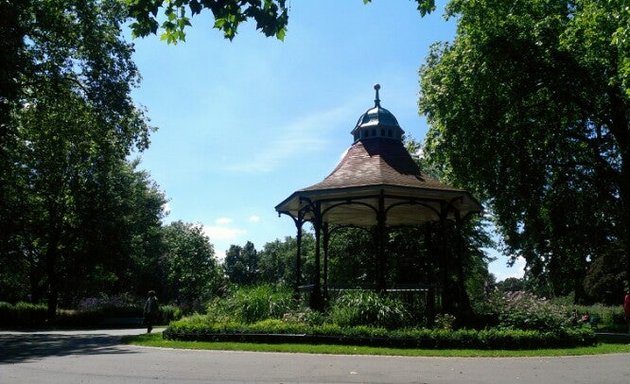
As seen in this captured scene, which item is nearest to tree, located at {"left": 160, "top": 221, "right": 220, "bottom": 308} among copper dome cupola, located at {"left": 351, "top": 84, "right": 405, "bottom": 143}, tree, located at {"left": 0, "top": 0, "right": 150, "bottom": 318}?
tree, located at {"left": 0, "top": 0, "right": 150, "bottom": 318}

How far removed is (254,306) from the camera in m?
17.1

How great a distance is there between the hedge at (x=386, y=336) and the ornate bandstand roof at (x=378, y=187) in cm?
462

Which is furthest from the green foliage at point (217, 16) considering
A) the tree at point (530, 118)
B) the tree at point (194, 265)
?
the tree at point (194, 265)

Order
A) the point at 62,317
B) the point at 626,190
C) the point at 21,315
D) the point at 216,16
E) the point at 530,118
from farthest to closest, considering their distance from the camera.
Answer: the point at 62,317 → the point at 21,315 → the point at 530,118 → the point at 626,190 → the point at 216,16

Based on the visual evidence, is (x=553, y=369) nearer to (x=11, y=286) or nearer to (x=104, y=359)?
(x=104, y=359)

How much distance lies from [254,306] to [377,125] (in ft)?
26.8

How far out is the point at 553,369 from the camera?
10.2 meters

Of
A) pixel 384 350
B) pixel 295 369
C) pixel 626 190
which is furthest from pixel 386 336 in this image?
pixel 626 190

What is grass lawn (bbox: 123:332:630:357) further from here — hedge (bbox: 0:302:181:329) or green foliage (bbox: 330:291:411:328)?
hedge (bbox: 0:302:181:329)

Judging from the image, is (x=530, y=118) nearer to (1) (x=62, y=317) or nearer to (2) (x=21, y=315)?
(1) (x=62, y=317)

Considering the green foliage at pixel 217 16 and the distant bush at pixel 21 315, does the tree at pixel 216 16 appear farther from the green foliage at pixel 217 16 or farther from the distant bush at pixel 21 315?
the distant bush at pixel 21 315

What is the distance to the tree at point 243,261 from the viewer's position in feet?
412

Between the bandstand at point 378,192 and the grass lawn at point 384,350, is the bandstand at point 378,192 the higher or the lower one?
the higher one

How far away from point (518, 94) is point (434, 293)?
11.7 m
